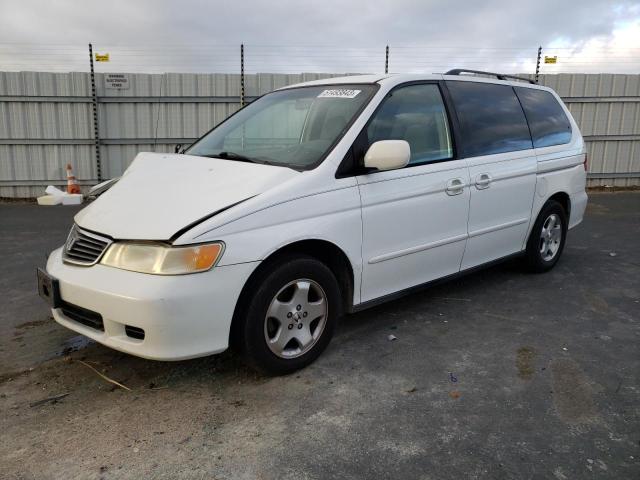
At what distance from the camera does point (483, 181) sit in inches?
162

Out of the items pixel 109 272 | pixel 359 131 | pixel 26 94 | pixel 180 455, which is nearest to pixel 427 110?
pixel 359 131

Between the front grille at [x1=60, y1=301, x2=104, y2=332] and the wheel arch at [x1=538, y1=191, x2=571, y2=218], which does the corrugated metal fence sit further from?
the front grille at [x1=60, y1=301, x2=104, y2=332]

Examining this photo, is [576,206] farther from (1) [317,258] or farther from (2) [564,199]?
(1) [317,258]

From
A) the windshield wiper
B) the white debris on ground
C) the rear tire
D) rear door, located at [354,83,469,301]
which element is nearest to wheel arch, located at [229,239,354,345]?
rear door, located at [354,83,469,301]

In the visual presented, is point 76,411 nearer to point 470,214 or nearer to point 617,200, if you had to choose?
point 470,214

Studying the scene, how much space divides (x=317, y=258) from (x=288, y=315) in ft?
1.36

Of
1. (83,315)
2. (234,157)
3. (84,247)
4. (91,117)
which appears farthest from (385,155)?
(91,117)

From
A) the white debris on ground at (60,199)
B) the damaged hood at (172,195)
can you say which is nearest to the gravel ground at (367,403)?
the damaged hood at (172,195)

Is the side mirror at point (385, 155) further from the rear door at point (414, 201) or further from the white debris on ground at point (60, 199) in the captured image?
the white debris on ground at point (60, 199)

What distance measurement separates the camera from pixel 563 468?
7.62 feet

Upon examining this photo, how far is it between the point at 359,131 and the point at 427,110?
78cm

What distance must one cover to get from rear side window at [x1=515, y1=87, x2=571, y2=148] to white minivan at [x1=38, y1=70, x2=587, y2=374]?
0.26m

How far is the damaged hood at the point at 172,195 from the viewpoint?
2.81 m

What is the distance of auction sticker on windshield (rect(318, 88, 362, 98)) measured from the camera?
3666 mm
